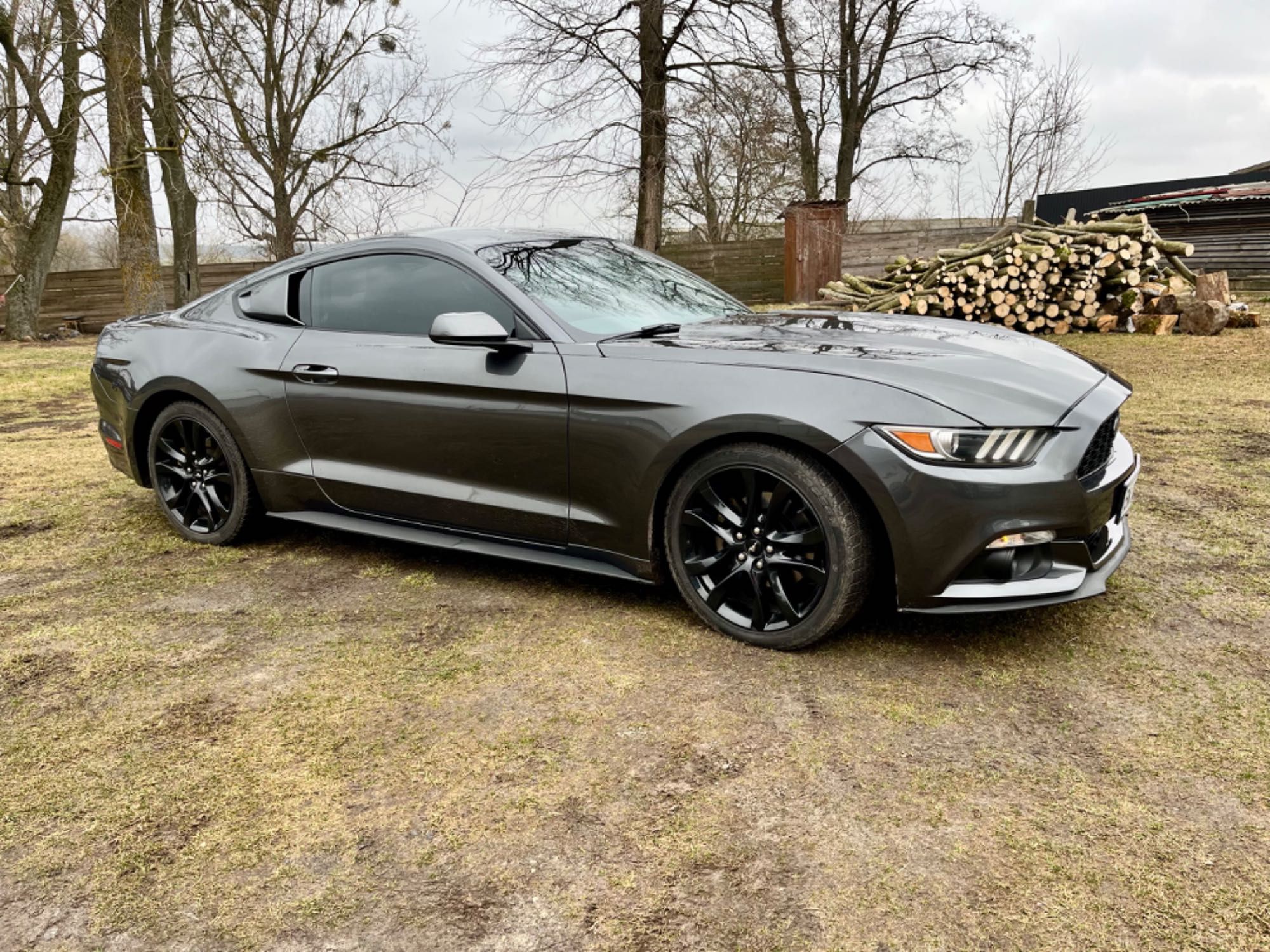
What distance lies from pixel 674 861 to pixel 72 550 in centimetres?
365

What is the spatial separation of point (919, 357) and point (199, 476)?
330 cm

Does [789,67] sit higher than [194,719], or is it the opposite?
[789,67]

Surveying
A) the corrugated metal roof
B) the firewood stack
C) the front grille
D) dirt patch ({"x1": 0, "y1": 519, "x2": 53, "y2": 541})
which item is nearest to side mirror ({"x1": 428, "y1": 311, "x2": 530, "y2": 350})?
the front grille

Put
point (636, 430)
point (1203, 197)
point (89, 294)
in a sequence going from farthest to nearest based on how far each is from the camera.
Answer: point (89, 294) → point (1203, 197) → point (636, 430)

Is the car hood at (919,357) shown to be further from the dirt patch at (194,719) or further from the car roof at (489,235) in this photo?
the dirt patch at (194,719)

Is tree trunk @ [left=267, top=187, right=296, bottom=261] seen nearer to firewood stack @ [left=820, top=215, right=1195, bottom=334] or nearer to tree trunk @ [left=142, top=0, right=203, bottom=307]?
tree trunk @ [left=142, top=0, right=203, bottom=307]

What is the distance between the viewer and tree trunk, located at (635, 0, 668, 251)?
12305 mm

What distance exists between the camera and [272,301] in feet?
13.4

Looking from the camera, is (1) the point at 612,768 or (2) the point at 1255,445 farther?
(2) the point at 1255,445

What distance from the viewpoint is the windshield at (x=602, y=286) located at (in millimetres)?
3426

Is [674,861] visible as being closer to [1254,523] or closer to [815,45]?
[1254,523]

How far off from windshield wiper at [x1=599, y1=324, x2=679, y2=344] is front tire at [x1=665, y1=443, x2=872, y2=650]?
1.94 ft

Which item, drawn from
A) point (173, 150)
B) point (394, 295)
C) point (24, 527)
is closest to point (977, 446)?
point (394, 295)

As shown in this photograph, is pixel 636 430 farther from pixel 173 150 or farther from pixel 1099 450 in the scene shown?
pixel 173 150
